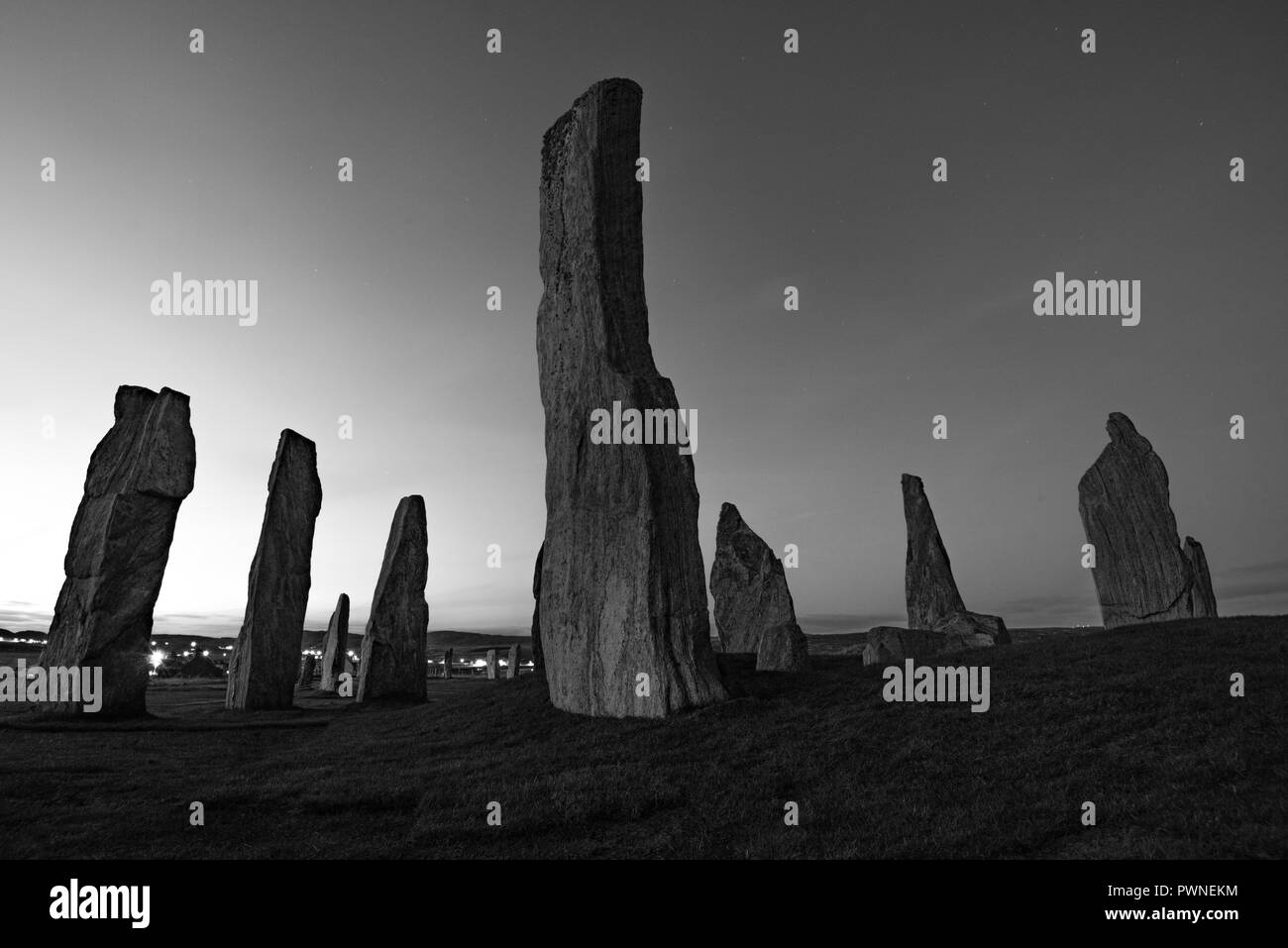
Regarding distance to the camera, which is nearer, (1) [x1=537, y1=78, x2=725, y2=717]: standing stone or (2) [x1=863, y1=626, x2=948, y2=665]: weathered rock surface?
(1) [x1=537, y1=78, x2=725, y2=717]: standing stone

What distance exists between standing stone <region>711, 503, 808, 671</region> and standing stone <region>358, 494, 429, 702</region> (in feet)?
29.6

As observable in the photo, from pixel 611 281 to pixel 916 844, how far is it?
32.5ft

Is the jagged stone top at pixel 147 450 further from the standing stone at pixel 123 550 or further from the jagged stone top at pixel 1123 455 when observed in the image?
A: the jagged stone top at pixel 1123 455

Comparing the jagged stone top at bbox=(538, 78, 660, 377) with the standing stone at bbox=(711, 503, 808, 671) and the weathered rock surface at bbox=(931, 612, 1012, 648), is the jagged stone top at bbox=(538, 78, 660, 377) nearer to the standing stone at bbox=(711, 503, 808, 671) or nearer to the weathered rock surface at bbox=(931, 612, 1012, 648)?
the standing stone at bbox=(711, 503, 808, 671)

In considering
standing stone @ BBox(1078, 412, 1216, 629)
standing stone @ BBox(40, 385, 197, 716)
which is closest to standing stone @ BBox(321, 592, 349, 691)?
standing stone @ BBox(40, 385, 197, 716)

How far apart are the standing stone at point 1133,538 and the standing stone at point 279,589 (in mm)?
21832

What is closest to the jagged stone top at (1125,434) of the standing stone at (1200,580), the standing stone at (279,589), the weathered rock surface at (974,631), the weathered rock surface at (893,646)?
the standing stone at (1200,580)

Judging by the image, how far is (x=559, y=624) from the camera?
12195 mm

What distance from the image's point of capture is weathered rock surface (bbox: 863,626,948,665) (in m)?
17.5

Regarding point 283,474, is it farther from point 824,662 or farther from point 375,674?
point 824,662

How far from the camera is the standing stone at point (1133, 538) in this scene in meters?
19.2

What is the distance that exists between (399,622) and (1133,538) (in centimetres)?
2015

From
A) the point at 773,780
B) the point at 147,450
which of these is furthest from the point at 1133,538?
the point at 147,450

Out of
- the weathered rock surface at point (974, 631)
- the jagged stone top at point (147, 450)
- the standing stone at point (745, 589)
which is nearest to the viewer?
the jagged stone top at point (147, 450)
